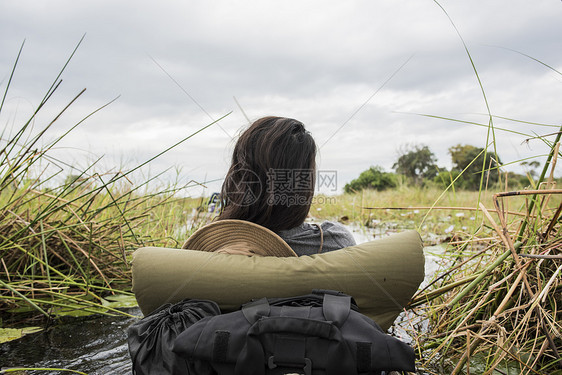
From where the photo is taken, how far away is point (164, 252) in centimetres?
141

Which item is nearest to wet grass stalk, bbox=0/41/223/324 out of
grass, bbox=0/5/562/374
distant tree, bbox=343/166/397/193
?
grass, bbox=0/5/562/374

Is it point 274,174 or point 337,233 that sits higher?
point 274,174

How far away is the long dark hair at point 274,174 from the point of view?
5.45ft

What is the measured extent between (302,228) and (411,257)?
511 millimetres

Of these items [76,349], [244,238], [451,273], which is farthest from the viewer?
[451,273]

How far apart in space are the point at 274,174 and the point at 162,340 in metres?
0.79

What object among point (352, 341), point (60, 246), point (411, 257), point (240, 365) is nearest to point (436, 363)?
point (411, 257)

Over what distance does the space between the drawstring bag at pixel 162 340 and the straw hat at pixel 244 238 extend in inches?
12.8

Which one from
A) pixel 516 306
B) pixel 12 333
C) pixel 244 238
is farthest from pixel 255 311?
pixel 12 333

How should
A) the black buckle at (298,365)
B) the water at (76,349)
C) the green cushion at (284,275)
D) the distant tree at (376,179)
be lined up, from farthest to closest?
1. the distant tree at (376,179)
2. the water at (76,349)
3. the green cushion at (284,275)
4. the black buckle at (298,365)

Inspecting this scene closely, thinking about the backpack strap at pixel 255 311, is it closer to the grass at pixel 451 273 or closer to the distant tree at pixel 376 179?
the grass at pixel 451 273

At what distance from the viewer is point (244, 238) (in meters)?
1.53

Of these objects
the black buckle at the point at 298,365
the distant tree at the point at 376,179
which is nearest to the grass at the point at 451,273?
the black buckle at the point at 298,365

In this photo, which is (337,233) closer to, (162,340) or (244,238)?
(244,238)
